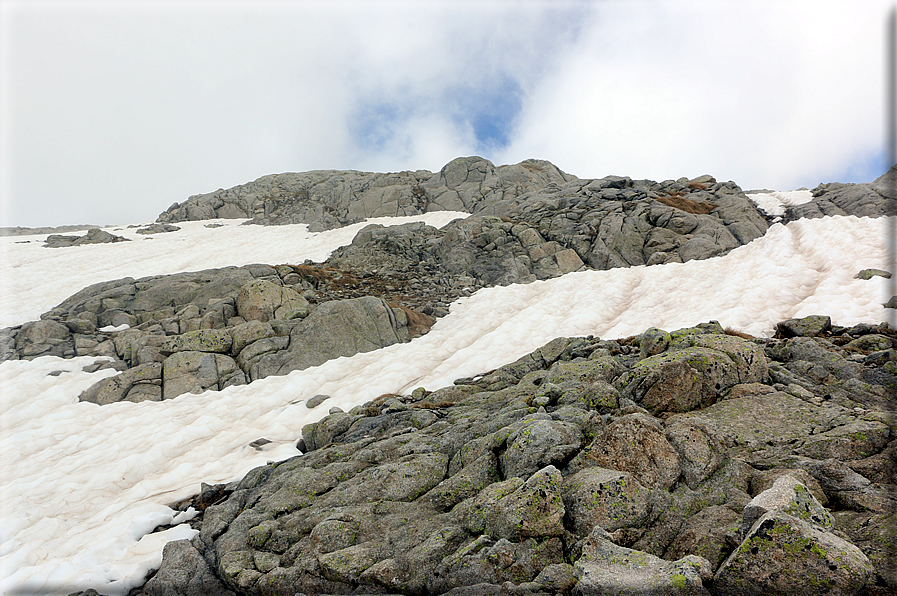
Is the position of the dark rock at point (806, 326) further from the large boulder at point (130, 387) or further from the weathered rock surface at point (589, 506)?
the large boulder at point (130, 387)

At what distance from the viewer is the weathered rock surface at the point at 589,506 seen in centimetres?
491

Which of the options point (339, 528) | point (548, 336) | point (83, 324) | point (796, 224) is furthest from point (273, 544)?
point (796, 224)

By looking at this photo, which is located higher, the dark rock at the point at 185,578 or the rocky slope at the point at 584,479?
the rocky slope at the point at 584,479

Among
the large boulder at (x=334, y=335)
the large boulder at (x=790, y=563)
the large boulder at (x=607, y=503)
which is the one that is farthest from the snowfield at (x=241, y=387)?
the large boulder at (x=790, y=563)

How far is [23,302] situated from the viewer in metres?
27.6

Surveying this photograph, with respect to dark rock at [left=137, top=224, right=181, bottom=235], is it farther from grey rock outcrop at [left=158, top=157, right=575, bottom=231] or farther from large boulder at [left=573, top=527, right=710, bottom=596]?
large boulder at [left=573, top=527, right=710, bottom=596]

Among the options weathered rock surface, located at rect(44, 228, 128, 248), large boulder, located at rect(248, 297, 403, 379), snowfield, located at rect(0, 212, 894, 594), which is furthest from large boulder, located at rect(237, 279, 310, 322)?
weathered rock surface, located at rect(44, 228, 128, 248)

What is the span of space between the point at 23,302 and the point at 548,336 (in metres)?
36.0

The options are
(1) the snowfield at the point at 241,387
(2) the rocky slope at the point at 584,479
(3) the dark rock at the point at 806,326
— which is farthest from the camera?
(3) the dark rock at the point at 806,326

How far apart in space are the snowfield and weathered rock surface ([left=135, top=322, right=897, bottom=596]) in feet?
6.73

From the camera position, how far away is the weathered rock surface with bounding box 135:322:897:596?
491 centimetres

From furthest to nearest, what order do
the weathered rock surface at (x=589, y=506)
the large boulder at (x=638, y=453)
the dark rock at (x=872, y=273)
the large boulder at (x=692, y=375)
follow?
the dark rock at (x=872, y=273)
the large boulder at (x=692, y=375)
the large boulder at (x=638, y=453)
the weathered rock surface at (x=589, y=506)

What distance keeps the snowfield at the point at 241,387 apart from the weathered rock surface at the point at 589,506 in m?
2.05

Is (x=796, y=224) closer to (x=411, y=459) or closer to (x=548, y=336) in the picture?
(x=548, y=336)
